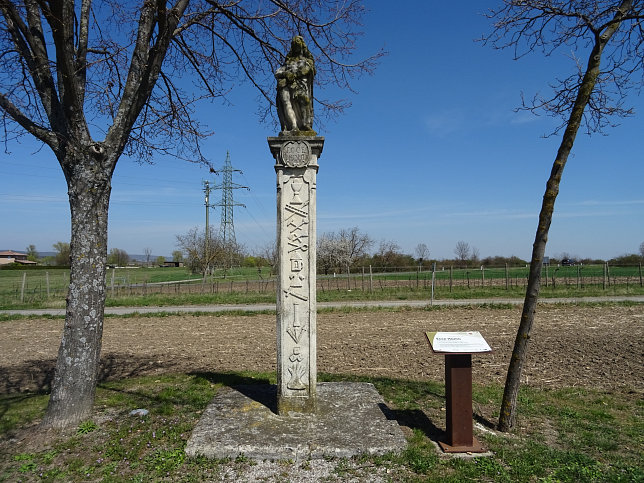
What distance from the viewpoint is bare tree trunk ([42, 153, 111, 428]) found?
471cm

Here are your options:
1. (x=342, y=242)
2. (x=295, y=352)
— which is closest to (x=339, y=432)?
(x=295, y=352)

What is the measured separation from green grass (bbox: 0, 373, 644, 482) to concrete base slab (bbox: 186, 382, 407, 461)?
13 cm

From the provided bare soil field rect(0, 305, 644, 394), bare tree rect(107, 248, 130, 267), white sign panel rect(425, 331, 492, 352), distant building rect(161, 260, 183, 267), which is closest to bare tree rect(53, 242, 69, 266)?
bare tree rect(107, 248, 130, 267)

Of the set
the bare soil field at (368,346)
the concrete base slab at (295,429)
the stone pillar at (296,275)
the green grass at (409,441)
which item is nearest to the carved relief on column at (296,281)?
the stone pillar at (296,275)

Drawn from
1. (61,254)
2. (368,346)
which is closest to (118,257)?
(61,254)

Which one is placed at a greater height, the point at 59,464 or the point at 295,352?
the point at 295,352

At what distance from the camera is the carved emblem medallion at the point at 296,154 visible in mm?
5059

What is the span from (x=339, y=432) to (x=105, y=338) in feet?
31.9

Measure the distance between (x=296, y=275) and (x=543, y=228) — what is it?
2.93 metres

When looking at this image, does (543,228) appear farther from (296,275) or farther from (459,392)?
(296,275)

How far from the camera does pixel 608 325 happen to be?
12.3 metres

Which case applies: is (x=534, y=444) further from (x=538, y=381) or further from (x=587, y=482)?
(x=538, y=381)

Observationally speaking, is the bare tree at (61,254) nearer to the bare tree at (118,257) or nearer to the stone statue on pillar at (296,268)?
the bare tree at (118,257)

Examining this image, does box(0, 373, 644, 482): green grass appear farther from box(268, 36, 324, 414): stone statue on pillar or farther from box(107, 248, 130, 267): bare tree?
box(107, 248, 130, 267): bare tree
